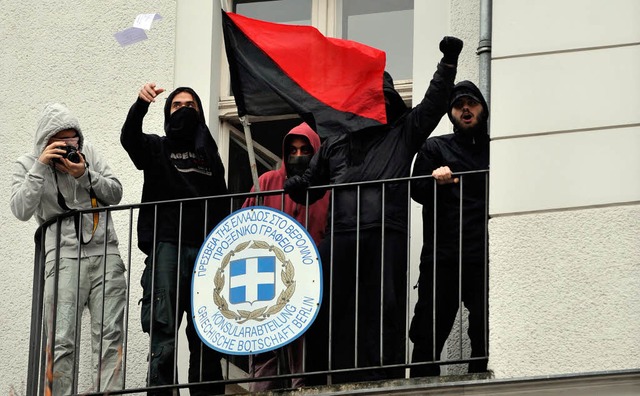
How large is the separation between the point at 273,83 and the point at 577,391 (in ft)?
9.09

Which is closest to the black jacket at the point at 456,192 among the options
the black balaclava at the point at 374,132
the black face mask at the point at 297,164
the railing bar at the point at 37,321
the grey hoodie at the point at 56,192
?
the black balaclava at the point at 374,132

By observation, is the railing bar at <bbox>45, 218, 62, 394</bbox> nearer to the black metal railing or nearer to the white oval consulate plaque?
the black metal railing

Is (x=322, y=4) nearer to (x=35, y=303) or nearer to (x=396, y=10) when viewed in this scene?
(x=396, y=10)

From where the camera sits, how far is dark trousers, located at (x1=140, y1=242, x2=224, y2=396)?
11922mm

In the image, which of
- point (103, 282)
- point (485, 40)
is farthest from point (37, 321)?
point (485, 40)

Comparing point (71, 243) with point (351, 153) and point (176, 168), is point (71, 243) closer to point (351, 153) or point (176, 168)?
point (176, 168)

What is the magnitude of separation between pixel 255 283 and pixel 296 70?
4.81 feet

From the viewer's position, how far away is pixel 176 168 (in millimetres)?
12383

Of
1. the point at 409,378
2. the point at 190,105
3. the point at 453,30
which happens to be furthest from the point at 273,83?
the point at 409,378

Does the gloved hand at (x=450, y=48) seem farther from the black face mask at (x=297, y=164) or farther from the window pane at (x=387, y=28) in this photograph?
the window pane at (x=387, y=28)

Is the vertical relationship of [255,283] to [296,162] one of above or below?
below

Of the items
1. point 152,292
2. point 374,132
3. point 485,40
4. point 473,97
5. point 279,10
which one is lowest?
point 152,292

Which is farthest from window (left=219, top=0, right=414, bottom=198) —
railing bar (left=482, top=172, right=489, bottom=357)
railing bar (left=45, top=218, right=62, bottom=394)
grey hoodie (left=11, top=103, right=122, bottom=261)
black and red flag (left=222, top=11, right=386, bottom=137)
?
railing bar (left=482, top=172, right=489, bottom=357)

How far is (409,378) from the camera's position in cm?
1119
